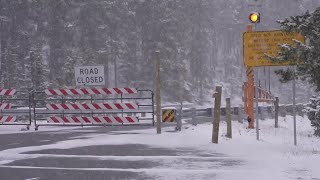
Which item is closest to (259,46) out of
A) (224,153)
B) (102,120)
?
(224,153)

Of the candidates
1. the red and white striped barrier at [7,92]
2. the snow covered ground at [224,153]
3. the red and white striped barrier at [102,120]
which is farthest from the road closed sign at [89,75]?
the snow covered ground at [224,153]

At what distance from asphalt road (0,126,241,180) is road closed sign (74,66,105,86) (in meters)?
6.25

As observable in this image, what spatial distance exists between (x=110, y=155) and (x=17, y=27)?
2102 inches

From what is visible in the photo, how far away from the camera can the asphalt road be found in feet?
30.5

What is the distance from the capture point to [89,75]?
19.7 meters

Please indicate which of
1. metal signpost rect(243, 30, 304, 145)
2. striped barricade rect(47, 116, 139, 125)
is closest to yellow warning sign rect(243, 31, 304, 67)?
metal signpost rect(243, 30, 304, 145)

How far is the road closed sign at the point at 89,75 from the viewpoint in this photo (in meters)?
19.6

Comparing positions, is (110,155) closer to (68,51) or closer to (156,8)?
(68,51)

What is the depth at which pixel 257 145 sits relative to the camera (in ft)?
45.2

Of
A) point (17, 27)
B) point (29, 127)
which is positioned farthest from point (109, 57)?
point (29, 127)

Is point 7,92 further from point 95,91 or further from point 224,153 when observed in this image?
point 224,153

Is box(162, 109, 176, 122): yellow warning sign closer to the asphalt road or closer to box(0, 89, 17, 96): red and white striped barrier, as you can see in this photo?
the asphalt road

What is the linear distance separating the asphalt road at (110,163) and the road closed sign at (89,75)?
20.5 feet

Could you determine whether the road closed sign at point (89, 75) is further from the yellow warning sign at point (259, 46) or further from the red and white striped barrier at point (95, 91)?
the yellow warning sign at point (259, 46)
